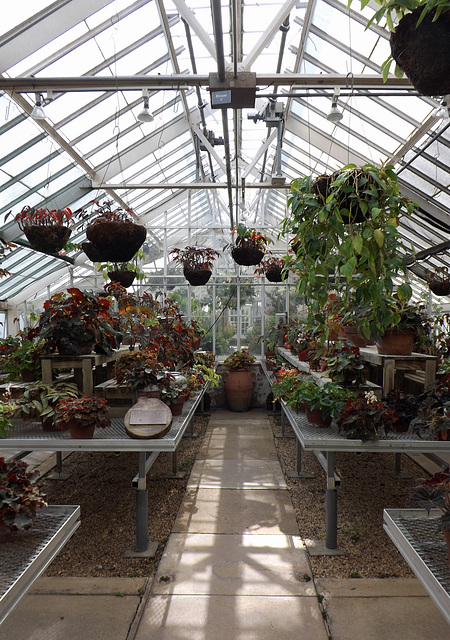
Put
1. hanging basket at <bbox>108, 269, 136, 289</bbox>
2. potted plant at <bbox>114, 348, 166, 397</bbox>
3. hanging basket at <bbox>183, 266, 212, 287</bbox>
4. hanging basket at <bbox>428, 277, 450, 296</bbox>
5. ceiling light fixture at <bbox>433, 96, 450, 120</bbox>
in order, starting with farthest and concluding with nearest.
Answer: hanging basket at <bbox>428, 277, 450, 296</bbox>, hanging basket at <bbox>183, 266, 212, 287</bbox>, hanging basket at <bbox>108, 269, 136, 289</bbox>, ceiling light fixture at <bbox>433, 96, 450, 120</bbox>, potted plant at <bbox>114, 348, 166, 397</bbox>

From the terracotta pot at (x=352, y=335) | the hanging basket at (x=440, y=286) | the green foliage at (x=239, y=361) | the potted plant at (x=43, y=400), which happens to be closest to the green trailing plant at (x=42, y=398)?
the potted plant at (x=43, y=400)

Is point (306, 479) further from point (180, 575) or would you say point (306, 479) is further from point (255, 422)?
point (255, 422)

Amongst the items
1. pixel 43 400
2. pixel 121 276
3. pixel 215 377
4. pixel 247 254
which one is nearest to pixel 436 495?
pixel 43 400

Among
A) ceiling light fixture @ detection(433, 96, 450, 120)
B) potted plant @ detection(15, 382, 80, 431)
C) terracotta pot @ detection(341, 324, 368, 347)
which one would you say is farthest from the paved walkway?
ceiling light fixture @ detection(433, 96, 450, 120)

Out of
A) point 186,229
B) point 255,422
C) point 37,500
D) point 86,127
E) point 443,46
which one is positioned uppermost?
point 86,127

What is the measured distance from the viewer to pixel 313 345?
15.6 feet

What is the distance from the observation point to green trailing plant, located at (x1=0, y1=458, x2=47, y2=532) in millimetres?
1692

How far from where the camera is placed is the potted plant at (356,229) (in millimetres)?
1997

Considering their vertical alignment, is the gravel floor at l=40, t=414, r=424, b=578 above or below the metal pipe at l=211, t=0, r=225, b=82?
below

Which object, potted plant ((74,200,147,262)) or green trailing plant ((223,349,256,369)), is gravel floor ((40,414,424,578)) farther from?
green trailing plant ((223,349,256,369))

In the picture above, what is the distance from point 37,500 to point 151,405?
4.85ft

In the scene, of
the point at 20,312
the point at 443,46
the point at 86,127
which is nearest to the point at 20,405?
the point at 443,46

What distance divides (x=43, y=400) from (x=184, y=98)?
490 cm

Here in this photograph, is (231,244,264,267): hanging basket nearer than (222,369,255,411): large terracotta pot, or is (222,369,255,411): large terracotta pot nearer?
(231,244,264,267): hanging basket
